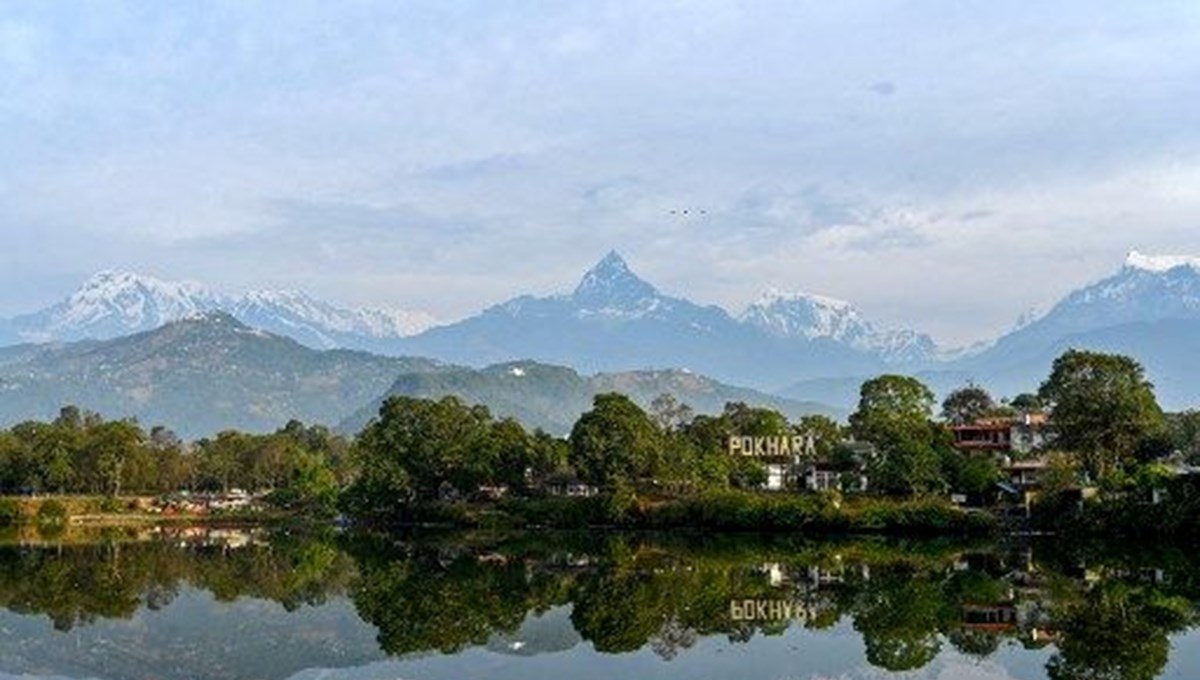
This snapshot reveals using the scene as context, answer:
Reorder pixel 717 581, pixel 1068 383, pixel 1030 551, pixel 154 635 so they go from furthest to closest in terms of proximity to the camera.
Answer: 1. pixel 1068 383
2. pixel 1030 551
3. pixel 717 581
4. pixel 154 635

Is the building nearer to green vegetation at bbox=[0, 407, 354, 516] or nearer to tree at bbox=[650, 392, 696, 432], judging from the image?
tree at bbox=[650, 392, 696, 432]

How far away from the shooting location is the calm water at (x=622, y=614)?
32406 millimetres

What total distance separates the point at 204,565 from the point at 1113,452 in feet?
160

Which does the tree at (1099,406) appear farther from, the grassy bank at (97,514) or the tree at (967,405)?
the grassy bank at (97,514)

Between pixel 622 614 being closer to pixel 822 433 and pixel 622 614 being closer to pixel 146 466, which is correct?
pixel 822 433

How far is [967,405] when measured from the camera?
13000 centimetres

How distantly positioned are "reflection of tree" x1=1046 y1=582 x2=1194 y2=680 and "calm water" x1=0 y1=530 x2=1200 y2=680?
104mm

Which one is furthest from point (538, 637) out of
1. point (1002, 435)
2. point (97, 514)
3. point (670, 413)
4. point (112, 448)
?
point (670, 413)

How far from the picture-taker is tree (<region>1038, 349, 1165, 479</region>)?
7481cm

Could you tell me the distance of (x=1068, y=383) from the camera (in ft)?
252

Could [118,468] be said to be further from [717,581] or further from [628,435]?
[717,581]

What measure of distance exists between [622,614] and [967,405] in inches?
3737

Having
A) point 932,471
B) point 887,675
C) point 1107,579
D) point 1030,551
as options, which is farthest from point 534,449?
point 887,675

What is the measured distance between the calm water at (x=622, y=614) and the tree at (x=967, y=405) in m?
63.2
